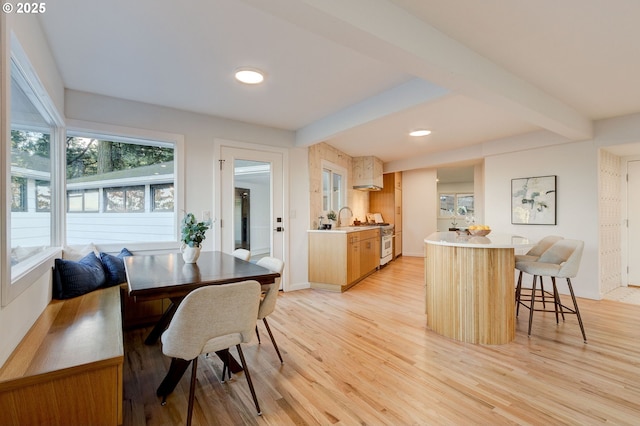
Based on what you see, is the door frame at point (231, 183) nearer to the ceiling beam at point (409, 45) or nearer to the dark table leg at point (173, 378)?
the dark table leg at point (173, 378)

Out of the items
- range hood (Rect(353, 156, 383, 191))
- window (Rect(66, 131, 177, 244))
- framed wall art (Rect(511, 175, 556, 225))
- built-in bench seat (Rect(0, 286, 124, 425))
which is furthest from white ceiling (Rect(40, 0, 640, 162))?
range hood (Rect(353, 156, 383, 191))

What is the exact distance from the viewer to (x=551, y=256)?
9.50 feet

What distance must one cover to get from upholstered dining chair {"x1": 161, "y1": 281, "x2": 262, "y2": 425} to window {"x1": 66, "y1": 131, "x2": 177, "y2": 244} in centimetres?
221

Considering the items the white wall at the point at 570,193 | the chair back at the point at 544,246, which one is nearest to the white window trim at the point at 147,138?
the chair back at the point at 544,246

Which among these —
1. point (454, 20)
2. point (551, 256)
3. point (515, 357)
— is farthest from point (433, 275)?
point (454, 20)

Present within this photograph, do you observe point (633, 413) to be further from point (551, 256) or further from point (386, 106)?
point (386, 106)

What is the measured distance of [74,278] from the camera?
236cm

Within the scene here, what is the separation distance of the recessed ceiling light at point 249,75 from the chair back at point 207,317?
1858 millimetres

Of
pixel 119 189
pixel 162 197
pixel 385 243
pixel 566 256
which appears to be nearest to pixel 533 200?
pixel 566 256

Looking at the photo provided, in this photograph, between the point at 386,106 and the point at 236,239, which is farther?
the point at 236,239

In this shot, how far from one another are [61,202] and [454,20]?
3579mm

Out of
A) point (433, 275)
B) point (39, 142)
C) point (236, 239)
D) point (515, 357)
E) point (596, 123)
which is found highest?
point (596, 123)

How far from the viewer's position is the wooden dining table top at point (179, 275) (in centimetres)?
159

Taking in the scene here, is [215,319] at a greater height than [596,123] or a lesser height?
lesser
